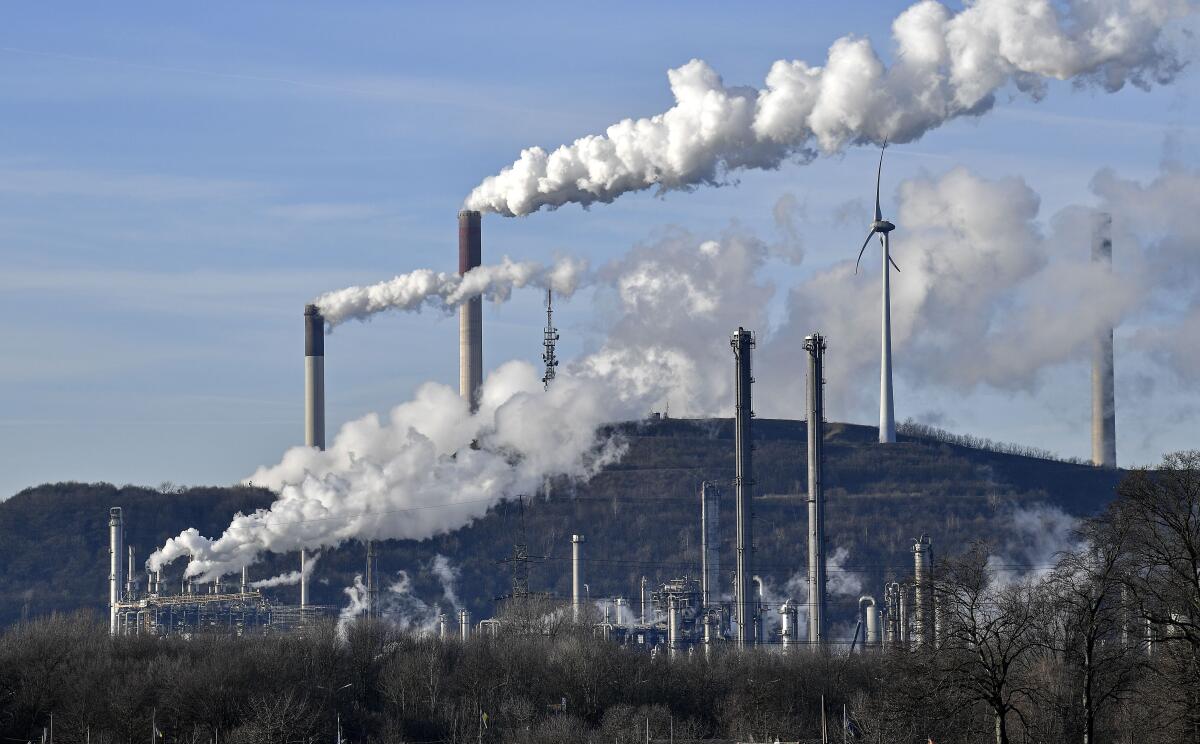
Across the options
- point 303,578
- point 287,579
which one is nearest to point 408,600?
point 287,579

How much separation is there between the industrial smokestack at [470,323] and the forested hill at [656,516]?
14.0m

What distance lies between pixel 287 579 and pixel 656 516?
36.9 m

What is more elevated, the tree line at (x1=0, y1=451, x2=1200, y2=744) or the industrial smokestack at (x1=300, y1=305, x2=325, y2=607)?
the industrial smokestack at (x1=300, y1=305, x2=325, y2=607)

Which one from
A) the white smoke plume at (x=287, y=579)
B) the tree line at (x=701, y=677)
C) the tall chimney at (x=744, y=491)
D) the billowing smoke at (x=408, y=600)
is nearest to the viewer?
the tree line at (x=701, y=677)

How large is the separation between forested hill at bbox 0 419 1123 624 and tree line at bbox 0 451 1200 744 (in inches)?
2200

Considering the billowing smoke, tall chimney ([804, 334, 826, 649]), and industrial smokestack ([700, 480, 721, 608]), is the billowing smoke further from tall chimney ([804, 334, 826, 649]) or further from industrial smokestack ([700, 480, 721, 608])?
tall chimney ([804, 334, 826, 649])

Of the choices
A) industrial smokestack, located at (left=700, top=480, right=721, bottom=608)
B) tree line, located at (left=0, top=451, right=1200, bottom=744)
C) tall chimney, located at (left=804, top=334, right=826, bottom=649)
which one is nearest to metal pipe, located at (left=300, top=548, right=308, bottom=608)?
industrial smokestack, located at (left=700, top=480, right=721, bottom=608)

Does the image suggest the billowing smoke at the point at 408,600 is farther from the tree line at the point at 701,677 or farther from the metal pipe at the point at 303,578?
the tree line at the point at 701,677

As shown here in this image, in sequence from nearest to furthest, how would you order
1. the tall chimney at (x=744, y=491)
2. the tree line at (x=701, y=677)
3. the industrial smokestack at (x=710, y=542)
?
1. the tree line at (x=701, y=677)
2. the tall chimney at (x=744, y=491)
3. the industrial smokestack at (x=710, y=542)

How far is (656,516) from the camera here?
176 meters

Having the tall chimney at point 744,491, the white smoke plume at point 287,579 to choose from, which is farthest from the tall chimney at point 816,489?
the white smoke plume at point 287,579

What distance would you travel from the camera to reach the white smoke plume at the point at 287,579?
15432 centimetres

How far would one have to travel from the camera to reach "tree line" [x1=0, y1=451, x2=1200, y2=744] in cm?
4684

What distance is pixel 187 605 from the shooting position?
452ft
